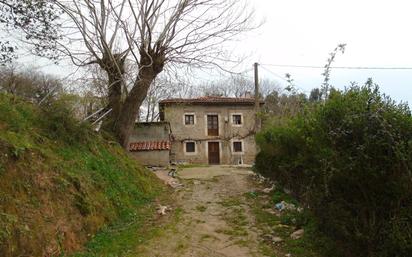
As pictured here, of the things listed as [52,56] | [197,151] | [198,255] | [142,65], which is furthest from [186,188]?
[197,151]

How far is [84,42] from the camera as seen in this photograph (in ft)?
41.9

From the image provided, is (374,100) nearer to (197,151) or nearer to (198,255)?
(198,255)

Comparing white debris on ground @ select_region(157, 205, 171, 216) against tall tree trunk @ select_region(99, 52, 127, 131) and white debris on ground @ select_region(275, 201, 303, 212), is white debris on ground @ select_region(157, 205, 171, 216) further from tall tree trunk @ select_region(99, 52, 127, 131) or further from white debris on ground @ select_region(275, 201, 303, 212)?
tall tree trunk @ select_region(99, 52, 127, 131)

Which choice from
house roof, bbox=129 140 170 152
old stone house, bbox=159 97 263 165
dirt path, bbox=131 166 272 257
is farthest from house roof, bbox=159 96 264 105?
dirt path, bbox=131 166 272 257

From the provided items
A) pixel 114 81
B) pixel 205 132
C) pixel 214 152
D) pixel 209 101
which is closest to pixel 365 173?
pixel 114 81

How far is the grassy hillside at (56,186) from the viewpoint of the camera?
5.00 meters

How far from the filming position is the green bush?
450cm

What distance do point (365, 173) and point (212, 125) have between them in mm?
27961

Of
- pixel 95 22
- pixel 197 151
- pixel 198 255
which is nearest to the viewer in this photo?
pixel 198 255

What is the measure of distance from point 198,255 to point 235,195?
5.44 m

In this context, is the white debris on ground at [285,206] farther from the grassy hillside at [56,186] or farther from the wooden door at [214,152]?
the wooden door at [214,152]

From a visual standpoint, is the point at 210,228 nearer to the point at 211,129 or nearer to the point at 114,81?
the point at 114,81

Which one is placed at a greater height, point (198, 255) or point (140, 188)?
point (140, 188)

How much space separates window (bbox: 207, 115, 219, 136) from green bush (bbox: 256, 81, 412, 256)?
2666cm
